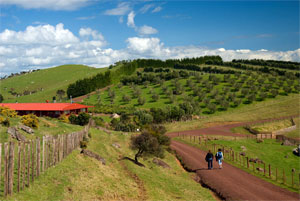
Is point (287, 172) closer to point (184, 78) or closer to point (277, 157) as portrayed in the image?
point (277, 157)

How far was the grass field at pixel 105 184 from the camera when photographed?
1573 centimetres

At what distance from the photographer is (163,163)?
33.6 meters

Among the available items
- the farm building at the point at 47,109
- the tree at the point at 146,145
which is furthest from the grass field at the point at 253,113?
the tree at the point at 146,145

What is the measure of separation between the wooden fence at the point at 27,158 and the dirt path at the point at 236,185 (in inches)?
528

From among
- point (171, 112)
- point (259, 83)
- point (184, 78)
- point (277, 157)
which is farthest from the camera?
point (184, 78)

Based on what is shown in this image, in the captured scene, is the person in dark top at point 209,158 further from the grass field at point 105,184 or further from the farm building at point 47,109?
the farm building at point 47,109

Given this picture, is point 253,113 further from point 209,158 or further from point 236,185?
point 236,185

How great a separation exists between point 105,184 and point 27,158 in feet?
18.5

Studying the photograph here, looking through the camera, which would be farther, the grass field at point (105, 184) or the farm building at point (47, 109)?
the farm building at point (47, 109)

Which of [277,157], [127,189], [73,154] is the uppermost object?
[73,154]

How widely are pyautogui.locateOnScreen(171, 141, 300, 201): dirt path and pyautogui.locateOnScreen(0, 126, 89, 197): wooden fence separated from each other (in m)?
13.4

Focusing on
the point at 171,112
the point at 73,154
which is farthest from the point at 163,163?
the point at 171,112

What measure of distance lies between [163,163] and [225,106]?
268ft

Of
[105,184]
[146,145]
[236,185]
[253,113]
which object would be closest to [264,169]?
[236,185]
